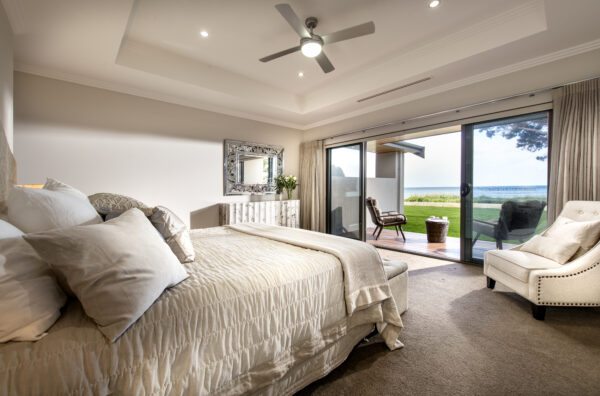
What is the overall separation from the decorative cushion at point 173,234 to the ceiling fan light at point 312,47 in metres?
2.03

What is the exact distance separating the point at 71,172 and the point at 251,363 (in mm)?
3498

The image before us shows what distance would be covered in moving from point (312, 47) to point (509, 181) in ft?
9.54

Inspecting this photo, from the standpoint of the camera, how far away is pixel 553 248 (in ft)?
7.21

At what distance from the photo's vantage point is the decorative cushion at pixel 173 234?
4.64ft

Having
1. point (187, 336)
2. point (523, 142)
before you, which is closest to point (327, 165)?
point (523, 142)

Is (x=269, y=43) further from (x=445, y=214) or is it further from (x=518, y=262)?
(x=445, y=214)

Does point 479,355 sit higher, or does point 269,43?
point 269,43

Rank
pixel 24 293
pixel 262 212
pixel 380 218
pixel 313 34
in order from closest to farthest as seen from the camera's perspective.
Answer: pixel 24 293
pixel 313 34
pixel 262 212
pixel 380 218

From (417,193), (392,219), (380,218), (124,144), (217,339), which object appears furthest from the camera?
(417,193)

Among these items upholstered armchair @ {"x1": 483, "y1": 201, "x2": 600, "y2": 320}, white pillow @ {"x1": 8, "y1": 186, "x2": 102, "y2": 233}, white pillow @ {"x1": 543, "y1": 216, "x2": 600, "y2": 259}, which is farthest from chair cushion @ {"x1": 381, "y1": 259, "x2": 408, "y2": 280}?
white pillow @ {"x1": 8, "y1": 186, "x2": 102, "y2": 233}

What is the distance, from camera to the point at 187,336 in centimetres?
91

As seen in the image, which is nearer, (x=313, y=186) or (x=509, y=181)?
(x=509, y=181)

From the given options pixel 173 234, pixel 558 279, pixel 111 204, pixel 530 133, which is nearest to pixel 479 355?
pixel 558 279

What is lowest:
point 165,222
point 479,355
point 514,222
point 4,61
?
point 479,355
